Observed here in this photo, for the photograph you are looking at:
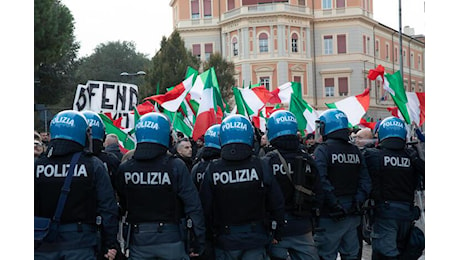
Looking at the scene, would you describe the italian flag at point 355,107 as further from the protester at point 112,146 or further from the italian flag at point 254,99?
the protester at point 112,146

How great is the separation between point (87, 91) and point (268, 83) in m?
44.6

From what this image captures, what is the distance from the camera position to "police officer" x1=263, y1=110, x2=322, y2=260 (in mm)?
5930

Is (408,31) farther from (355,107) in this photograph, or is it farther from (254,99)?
(254,99)

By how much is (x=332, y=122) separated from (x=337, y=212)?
106cm

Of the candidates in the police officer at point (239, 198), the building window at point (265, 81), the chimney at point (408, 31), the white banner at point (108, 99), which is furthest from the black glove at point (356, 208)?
the chimney at point (408, 31)

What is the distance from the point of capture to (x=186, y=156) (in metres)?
7.49

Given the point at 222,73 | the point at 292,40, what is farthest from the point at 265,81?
the point at 222,73

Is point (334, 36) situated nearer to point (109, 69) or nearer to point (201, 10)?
point (201, 10)

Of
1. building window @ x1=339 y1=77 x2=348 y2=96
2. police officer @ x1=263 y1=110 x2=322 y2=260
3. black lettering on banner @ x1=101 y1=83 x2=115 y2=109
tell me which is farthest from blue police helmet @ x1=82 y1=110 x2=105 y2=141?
building window @ x1=339 y1=77 x2=348 y2=96

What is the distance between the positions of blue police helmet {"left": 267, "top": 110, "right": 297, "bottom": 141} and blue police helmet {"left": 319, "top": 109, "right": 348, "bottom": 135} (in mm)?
767

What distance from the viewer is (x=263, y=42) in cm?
5553

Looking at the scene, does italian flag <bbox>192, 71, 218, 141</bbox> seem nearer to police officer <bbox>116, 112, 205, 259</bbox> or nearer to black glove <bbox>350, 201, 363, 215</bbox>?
black glove <bbox>350, 201, 363, 215</bbox>

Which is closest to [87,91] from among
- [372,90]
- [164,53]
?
[164,53]

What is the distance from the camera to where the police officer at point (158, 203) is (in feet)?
16.8
